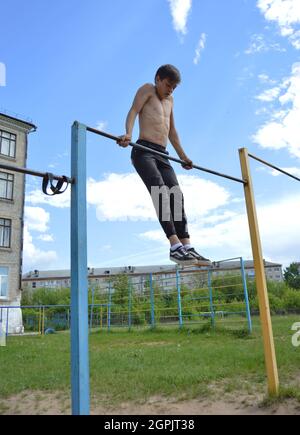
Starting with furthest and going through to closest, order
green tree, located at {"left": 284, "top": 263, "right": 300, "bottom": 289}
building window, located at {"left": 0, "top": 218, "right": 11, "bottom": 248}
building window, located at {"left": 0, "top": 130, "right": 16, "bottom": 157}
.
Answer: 1. green tree, located at {"left": 284, "top": 263, "right": 300, "bottom": 289}
2. building window, located at {"left": 0, "top": 130, "right": 16, "bottom": 157}
3. building window, located at {"left": 0, "top": 218, "right": 11, "bottom": 248}

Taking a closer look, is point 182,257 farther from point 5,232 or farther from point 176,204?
point 5,232

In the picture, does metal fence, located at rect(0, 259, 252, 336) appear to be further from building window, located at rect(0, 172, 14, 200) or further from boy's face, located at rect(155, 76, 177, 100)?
boy's face, located at rect(155, 76, 177, 100)

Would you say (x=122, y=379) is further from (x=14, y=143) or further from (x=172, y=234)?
(x=14, y=143)

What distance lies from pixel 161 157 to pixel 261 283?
1.48m

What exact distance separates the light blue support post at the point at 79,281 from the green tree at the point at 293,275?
61.9 m

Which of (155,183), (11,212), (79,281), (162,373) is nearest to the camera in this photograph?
(79,281)

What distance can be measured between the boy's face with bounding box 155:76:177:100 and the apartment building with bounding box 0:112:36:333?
17561 mm

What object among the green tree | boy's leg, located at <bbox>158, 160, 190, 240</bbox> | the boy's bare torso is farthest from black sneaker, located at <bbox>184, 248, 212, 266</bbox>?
the green tree

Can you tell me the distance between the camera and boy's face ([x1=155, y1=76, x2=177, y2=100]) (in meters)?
3.38

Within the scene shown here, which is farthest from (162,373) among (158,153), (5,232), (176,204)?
(5,232)

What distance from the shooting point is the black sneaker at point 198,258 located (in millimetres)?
3028

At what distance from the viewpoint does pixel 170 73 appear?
3.34 m

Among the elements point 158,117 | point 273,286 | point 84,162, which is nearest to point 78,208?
point 84,162

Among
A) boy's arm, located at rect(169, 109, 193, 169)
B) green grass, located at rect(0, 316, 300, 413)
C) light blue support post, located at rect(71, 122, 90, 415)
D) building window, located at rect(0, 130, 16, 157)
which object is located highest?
building window, located at rect(0, 130, 16, 157)
